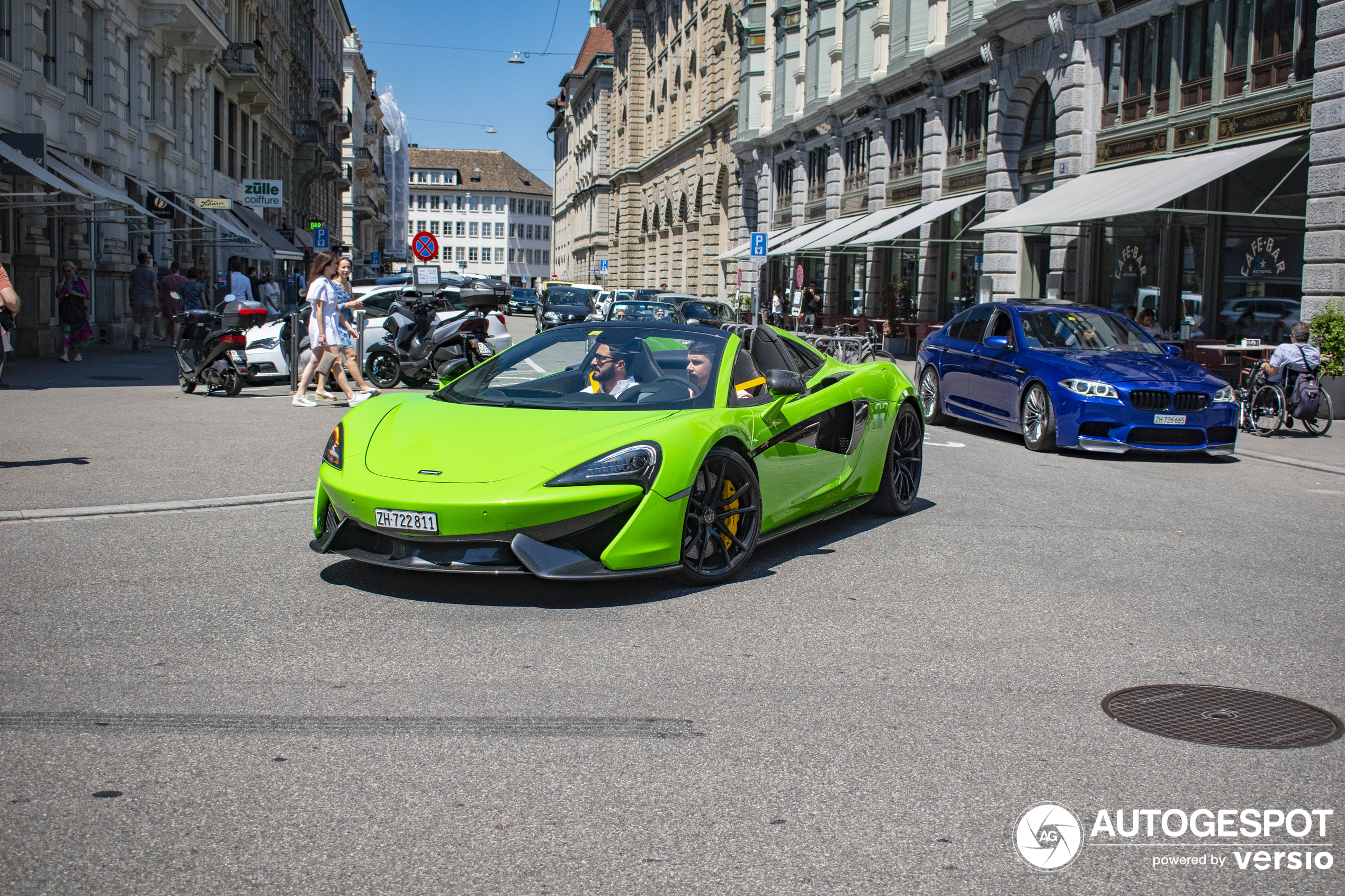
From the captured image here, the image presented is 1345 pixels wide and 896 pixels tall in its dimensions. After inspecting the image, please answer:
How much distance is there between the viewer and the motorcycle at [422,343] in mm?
18312

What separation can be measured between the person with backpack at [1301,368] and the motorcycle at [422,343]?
32.7ft

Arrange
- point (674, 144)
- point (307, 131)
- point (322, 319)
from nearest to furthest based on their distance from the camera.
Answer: point (322, 319) → point (307, 131) → point (674, 144)

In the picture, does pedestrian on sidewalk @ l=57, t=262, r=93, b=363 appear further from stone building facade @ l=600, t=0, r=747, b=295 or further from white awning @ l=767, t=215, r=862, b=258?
stone building facade @ l=600, t=0, r=747, b=295

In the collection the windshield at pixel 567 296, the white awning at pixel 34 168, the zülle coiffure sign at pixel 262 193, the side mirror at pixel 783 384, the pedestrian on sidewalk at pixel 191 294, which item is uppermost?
the zülle coiffure sign at pixel 262 193

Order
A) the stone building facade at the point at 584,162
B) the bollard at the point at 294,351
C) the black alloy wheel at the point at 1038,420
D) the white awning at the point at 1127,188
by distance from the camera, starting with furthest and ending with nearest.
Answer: the stone building facade at the point at 584,162, the white awning at the point at 1127,188, the bollard at the point at 294,351, the black alloy wheel at the point at 1038,420

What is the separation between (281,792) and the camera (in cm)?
356

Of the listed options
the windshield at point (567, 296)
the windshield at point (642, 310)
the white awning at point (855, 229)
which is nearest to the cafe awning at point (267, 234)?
the windshield at point (567, 296)

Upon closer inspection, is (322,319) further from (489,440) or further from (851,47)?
(851,47)

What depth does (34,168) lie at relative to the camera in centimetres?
1914

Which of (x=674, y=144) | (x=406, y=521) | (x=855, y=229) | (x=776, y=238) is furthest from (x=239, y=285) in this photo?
(x=674, y=144)

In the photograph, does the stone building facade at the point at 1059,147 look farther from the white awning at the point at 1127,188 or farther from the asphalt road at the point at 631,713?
the asphalt road at the point at 631,713

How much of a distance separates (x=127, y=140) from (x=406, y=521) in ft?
86.5

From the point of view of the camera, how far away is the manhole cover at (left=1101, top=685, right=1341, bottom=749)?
13.7 ft

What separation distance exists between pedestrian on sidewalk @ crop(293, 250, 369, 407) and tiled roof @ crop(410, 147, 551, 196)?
495 ft
